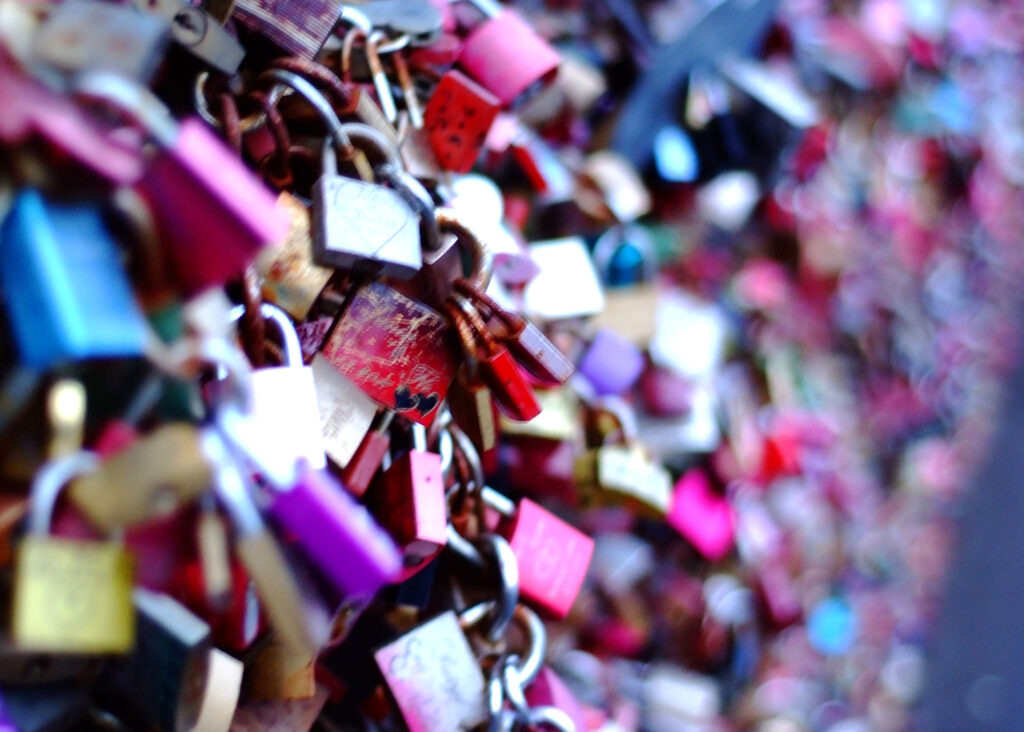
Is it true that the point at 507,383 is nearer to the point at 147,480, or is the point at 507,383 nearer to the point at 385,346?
the point at 385,346

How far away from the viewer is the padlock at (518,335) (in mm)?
481

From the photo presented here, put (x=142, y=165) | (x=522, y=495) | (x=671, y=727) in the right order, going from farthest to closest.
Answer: (x=671, y=727) → (x=522, y=495) → (x=142, y=165)

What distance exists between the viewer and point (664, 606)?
90 centimetres

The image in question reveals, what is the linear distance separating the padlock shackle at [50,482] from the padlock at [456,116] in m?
0.35

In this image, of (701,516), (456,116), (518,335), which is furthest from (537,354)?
(701,516)

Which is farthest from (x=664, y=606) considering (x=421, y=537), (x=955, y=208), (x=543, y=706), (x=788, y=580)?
(x=955, y=208)

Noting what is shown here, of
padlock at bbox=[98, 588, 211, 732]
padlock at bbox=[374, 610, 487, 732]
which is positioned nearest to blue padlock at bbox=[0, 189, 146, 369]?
padlock at bbox=[98, 588, 211, 732]

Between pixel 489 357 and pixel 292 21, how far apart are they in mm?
235

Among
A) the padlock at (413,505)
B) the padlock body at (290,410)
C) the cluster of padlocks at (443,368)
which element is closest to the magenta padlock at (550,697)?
the cluster of padlocks at (443,368)

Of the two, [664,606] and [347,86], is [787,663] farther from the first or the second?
[347,86]

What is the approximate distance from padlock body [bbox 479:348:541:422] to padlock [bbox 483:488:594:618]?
0.12 meters

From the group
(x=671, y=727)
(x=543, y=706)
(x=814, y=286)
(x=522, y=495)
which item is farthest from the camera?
(x=814, y=286)

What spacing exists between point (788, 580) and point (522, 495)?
504mm

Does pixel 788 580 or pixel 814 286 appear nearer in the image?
pixel 788 580
